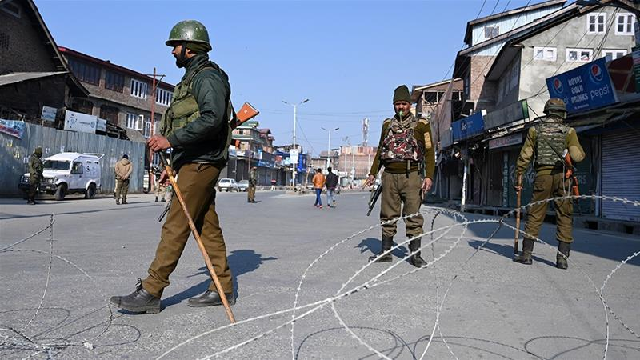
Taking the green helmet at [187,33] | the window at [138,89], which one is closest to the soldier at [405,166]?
the green helmet at [187,33]

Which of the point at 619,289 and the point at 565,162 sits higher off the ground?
the point at 565,162

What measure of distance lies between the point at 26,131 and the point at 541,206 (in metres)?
22.8

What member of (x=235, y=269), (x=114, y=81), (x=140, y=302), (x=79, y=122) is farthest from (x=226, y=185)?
(x=140, y=302)

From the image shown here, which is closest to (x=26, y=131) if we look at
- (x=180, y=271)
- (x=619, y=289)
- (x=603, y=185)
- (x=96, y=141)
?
(x=96, y=141)

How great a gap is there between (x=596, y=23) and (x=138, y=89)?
37441 mm

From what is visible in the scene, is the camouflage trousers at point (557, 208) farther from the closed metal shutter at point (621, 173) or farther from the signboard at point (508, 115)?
the signboard at point (508, 115)

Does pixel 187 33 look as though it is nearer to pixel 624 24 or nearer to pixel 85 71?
pixel 624 24

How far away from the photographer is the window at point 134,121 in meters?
47.6

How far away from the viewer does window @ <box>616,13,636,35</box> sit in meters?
26.3

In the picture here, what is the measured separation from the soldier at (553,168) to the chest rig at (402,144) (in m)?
1.46

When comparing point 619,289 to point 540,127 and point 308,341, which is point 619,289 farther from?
point 308,341

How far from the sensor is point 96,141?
2927cm

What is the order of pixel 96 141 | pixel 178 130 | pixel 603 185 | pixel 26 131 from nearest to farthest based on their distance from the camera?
pixel 178 130 → pixel 603 185 → pixel 26 131 → pixel 96 141

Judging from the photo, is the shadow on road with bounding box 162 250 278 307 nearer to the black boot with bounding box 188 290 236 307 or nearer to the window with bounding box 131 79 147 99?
the black boot with bounding box 188 290 236 307
